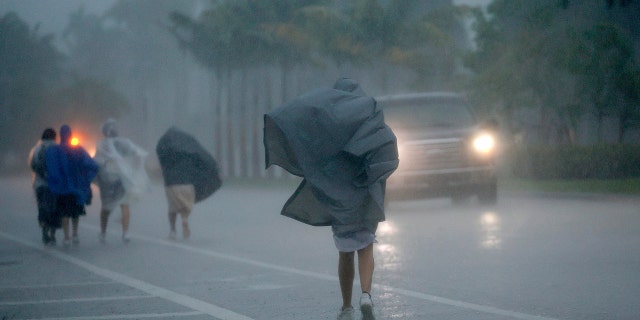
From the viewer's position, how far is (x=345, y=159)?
755 cm

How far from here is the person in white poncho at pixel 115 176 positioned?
15.6m

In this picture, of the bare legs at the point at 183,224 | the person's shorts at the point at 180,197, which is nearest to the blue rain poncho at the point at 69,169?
the person's shorts at the point at 180,197

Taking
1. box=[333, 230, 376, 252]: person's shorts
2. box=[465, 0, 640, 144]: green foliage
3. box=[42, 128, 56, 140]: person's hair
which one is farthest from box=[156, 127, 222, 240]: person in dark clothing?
box=[465, 0, 640, 144]: green foliage

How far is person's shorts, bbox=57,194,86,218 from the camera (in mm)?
14852

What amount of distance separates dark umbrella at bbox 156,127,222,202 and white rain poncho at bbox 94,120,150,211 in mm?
537

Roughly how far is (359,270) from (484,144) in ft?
42.7

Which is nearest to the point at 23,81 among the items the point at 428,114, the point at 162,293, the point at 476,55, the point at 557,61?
the point at 476,55

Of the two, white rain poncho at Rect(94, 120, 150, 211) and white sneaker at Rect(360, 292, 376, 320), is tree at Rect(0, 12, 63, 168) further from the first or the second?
white sneaker at Rect(360, 292, 376, 320)

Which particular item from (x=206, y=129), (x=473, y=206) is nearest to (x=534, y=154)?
(x=473, y=206)

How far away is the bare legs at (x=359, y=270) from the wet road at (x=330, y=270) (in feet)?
1.74

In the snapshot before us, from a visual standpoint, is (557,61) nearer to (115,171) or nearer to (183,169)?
(183,169)

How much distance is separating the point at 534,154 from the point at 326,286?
18.9 m

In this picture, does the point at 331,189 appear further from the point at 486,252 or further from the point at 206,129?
the point at 206,129

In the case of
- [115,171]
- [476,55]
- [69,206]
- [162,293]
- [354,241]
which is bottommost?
[162,293]
